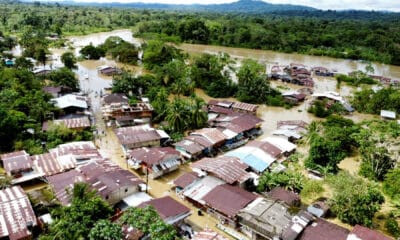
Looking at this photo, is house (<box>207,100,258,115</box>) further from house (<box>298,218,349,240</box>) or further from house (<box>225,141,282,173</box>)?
house (<box>298,218,349,240</box>)

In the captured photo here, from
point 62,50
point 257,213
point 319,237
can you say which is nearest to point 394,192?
point 319,237

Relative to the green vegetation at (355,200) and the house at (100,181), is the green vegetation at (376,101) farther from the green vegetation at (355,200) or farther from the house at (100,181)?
the house at (100,181)

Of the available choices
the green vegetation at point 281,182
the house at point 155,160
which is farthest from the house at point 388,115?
the house at point 155,160

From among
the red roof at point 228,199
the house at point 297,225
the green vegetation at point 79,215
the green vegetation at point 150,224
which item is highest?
the green vegetation at point 150,224

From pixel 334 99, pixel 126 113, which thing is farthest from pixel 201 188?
pixel 334 99

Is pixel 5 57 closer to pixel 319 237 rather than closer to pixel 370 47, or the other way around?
pixel 319 237

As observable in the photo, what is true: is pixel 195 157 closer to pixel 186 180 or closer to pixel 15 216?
pixel 186 180

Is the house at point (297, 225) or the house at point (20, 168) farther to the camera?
the house at point (20, 168)
